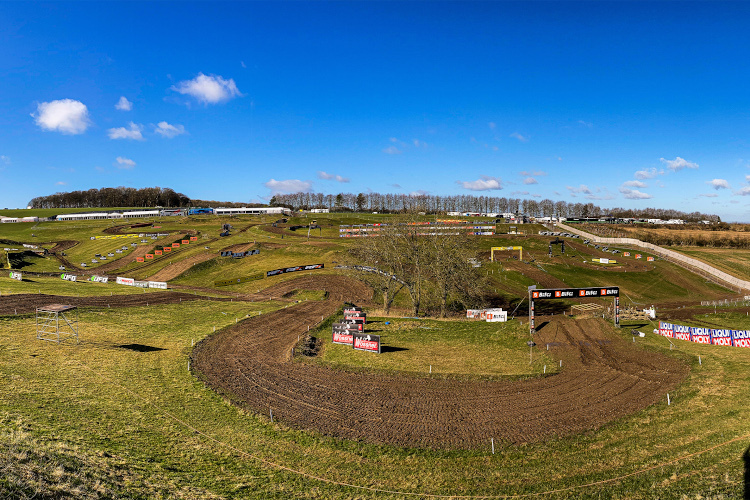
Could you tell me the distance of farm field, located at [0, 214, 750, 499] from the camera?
16484 millimetres

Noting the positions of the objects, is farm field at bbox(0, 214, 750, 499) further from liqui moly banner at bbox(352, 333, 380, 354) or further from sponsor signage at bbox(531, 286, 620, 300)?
sponsor signage at bbox(531, 286, 620, 300)

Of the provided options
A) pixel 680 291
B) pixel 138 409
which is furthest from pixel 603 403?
pixel 680 291

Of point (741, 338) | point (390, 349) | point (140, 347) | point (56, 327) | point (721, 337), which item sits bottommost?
point (390, 349)

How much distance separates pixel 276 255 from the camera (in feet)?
301

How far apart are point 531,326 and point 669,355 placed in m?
11.5

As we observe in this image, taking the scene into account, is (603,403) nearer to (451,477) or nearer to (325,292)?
(451,477)

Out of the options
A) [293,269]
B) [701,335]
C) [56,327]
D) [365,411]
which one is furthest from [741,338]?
[293,269]

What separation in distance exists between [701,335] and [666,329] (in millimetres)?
3014

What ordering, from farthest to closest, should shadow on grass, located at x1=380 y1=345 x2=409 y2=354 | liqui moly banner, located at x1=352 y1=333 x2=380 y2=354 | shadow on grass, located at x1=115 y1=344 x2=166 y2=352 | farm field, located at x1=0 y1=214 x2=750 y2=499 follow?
shadow on grass, located at x1=380 y1=345 x2=409 y2=354 → liqui moly banner, located at x1=352 y1=333 x2=380 y2=354 → shadow on grass, located at x1=115 y1=344 x2=166 y2=352 → farm field, located at x1=0 y1=214 x2=750 y2=499

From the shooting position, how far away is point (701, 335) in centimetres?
3969

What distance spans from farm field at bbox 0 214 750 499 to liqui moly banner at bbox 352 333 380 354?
110 cm

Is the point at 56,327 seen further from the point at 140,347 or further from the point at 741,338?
the point at 741,338

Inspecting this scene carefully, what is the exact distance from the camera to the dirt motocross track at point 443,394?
2161cm

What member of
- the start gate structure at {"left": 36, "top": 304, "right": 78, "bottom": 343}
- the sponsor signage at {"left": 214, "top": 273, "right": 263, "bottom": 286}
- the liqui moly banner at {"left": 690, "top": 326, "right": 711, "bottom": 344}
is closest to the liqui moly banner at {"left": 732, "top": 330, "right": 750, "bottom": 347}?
the liqui moly banner at {"left": 690, "top": 326, "right": 711, "bottom": 344}
